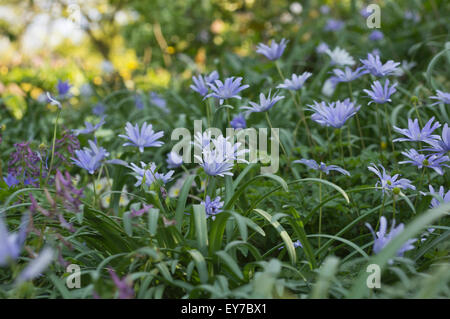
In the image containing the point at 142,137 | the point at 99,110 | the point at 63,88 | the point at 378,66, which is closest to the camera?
the point at 142,137

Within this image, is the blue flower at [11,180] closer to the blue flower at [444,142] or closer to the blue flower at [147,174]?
the blue flower at [147,174]

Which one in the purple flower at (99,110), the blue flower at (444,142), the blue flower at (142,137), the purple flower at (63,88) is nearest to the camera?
the blue flower at (444,142)

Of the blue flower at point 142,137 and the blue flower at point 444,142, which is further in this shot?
the blue flower at point 142,137

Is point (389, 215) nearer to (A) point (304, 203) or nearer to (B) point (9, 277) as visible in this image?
(A) point (304, 203)

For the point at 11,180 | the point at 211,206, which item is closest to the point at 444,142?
the point at 211,206

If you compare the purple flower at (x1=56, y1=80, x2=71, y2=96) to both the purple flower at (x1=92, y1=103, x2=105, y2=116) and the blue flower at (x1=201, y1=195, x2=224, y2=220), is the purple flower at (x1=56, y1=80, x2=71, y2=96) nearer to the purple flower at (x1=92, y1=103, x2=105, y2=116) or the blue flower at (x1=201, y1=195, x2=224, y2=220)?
the purple flower at (x1=92, y1=103, x2=105, y2=116)

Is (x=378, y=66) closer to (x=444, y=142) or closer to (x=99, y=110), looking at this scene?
(x=444, y=142)

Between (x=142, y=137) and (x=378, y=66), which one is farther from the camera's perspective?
(x=378, y=66)

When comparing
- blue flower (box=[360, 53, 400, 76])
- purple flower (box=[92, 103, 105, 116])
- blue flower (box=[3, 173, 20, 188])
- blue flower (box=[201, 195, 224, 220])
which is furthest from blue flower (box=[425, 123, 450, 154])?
purple flower (box=[92, 103, 105, 116])

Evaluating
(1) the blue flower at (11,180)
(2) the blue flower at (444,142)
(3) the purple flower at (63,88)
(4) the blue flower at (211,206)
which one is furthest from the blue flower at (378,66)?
(3) the purple flower at (63,88)

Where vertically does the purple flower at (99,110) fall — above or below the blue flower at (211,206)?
above

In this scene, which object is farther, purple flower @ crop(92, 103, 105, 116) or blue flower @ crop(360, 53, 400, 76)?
purple flower @ crop(92, 103, 105, 116)

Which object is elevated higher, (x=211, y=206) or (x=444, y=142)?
(x=444, y=142)
